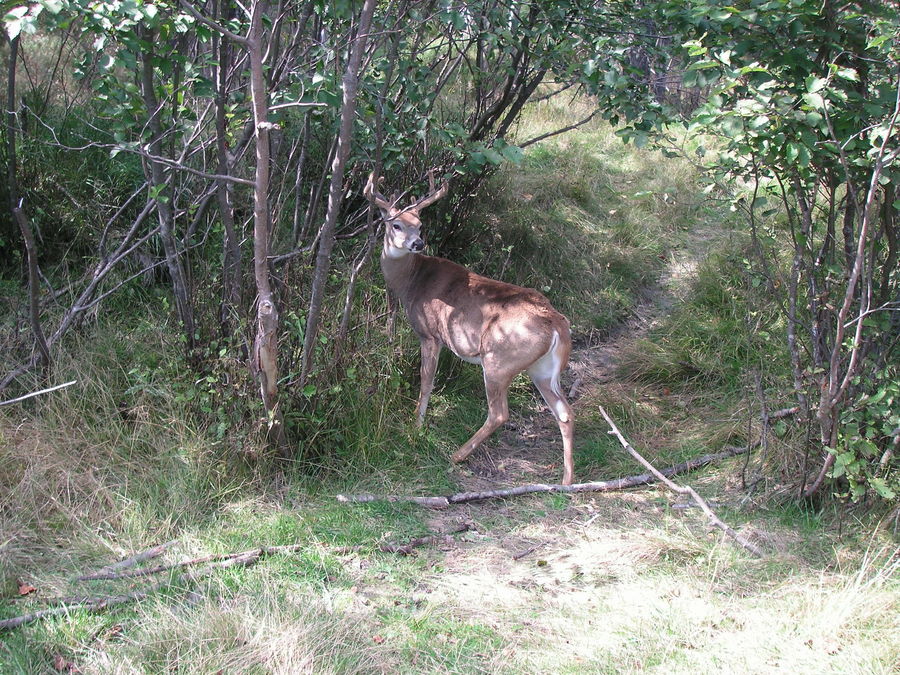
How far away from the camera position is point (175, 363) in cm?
521

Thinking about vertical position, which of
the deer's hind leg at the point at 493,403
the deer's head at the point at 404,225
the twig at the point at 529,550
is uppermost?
the deer's head at the point at 404,225

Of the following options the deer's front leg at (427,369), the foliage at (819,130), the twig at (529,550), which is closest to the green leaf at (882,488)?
the foliage at (819,130)

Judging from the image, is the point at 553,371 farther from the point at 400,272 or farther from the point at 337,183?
the point at 337,183

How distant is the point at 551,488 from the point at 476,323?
132cm

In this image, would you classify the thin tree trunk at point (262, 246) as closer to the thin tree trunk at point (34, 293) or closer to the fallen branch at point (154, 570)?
the fallen branch at point (154, 570)

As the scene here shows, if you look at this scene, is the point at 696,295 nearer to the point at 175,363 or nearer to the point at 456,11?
the point at 456,11

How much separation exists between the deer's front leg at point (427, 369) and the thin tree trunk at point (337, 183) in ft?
3.84

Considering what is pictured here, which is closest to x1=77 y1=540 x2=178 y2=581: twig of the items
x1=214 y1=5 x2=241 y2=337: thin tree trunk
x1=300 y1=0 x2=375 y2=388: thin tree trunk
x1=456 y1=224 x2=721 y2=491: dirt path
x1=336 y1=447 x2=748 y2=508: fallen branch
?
x1=336 y1=447 x2=748 y2=508: fallen branch

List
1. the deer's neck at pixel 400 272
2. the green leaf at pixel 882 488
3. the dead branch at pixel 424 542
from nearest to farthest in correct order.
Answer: the green leaf at pixel 882 488
the dead branch at pixel 424 542
the deer's neck at pixel 400 272

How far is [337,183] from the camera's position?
14.8ft

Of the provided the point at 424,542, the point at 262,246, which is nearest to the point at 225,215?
the point at 262,246

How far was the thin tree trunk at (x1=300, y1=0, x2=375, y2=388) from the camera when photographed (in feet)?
13.6

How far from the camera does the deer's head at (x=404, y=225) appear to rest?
5984mm

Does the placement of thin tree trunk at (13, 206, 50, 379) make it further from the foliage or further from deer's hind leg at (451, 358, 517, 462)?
the foliage
